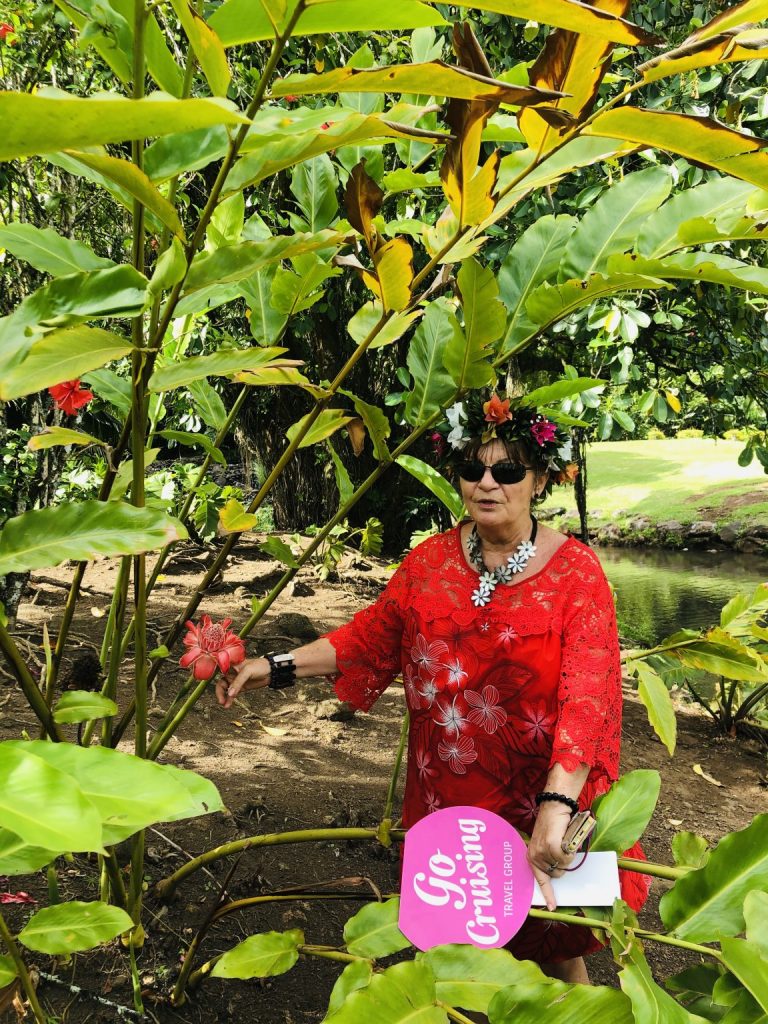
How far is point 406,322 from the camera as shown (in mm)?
1402

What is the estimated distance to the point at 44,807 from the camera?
0.54 meters

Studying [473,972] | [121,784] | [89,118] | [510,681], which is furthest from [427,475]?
[89,118]

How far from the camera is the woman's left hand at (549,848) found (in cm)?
124

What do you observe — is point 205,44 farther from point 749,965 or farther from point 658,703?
point 658,703

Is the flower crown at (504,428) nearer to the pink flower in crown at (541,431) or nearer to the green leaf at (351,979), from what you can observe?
the pink flower in crown at (541,431)

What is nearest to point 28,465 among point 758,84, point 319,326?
point 758,84

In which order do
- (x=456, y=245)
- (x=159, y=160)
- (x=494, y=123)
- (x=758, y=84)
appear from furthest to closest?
(x=758, y=84)
(x=494, y=123)
(x=456, y=245)
(x=159, y=160)

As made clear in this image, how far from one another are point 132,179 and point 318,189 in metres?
0.78

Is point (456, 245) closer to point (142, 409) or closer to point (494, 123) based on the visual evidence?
point (494, 123)

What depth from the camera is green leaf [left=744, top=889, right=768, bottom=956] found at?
797mm

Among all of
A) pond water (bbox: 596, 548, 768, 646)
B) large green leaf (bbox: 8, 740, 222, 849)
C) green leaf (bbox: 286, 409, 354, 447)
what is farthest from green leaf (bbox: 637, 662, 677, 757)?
pond water (bbox: 596, 548, 768, 646)

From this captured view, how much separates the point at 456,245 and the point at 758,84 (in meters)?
2.92

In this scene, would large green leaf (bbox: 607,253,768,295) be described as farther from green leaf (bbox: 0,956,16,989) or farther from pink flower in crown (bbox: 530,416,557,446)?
green leaf (bbox: 0,956,16,989)

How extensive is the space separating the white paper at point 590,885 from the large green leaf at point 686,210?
0.88 metres
